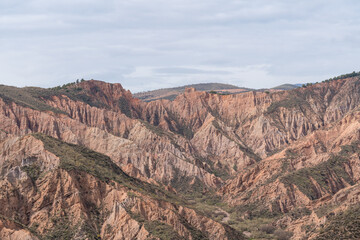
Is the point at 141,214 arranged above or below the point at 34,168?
below

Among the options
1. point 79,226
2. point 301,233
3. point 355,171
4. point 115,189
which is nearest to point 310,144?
point 355,171

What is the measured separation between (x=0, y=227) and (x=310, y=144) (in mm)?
130212

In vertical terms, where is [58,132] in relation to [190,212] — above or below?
above

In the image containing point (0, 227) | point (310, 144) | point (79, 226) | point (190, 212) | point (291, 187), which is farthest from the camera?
point (310, 144)

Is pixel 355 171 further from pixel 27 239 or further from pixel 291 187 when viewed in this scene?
pixel 27 239

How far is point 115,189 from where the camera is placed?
107062 mm

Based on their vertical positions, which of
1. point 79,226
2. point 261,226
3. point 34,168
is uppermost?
point 34,168

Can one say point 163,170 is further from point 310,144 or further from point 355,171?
point 355,171

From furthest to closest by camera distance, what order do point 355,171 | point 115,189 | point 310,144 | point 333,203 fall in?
1. point 310,144
2. point 355,171
3. point 333,203
4. point 115,189

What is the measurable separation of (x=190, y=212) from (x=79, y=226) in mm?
26332

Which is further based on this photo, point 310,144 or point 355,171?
point 310,144

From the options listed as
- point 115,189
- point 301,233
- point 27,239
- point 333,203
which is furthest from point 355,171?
point 27,239

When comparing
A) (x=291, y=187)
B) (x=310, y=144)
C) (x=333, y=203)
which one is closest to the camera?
(x=333, y=203)

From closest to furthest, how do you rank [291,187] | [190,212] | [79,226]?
[79,226] < [190,212] < [291,187]
